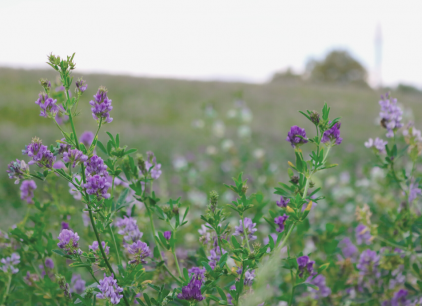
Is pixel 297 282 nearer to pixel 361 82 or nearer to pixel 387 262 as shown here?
pixel 387 262

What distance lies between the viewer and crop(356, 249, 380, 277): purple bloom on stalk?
50.9 inches

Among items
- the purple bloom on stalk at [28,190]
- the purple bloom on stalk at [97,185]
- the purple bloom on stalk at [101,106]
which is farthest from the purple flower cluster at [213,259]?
the purple bloom on stalk at [28,190]

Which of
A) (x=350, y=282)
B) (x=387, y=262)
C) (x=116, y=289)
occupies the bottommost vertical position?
(x=350, y=282)

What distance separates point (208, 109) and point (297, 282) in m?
2.83

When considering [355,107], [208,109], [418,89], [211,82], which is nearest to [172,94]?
[211,82]

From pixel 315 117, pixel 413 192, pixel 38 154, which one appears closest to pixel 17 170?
pixel 38 154

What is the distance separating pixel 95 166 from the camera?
Answer: 2.86 feet

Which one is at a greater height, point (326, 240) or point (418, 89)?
point (418, 89)

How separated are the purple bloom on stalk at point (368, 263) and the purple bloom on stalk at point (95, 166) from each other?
3.28 ft

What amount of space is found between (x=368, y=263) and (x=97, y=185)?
1044 mm

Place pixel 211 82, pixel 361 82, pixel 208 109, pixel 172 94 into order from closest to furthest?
pixel 208 109 → pixel 172 94 → pixel 211 82 → pixel 361 82

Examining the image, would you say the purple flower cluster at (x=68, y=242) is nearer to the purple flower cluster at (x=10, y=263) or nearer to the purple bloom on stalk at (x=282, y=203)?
the purple flower cluster at (x=10, y=263)

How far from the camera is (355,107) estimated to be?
1917cm

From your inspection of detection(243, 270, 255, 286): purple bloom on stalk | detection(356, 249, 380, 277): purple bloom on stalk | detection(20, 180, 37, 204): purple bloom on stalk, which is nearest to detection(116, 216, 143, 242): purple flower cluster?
detection(243, 270, 255, 286): purple bloom on stalk
